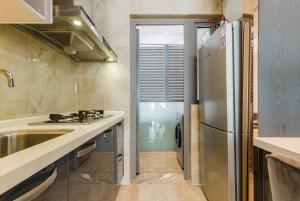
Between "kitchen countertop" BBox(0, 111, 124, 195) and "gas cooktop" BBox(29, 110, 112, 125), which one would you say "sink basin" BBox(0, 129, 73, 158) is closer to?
"gas cooktop" BBox(29, 110, 112, 125)

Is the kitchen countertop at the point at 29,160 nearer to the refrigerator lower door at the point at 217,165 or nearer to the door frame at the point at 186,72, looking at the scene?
the refrigerator lower door at the point at 217,165

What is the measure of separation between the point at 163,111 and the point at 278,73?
286 cm

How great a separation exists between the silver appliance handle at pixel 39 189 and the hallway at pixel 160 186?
6.26 feet

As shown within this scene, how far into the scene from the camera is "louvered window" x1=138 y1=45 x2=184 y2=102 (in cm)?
391

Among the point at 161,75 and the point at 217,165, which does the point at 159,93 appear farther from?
the point at 217,165

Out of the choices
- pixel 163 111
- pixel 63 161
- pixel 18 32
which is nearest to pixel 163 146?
pixel 163 111

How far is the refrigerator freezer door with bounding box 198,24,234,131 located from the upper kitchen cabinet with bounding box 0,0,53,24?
1.27m

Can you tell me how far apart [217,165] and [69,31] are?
165cm

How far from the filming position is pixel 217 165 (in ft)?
6.91

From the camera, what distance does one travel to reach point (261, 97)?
1.17 metres

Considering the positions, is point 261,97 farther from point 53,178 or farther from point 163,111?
point 163,111

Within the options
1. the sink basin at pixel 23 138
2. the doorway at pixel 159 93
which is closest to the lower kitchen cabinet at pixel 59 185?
the sink basin at pixel 23 138

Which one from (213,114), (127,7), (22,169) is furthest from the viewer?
(127,7)

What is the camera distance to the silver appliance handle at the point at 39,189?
0.57 m
